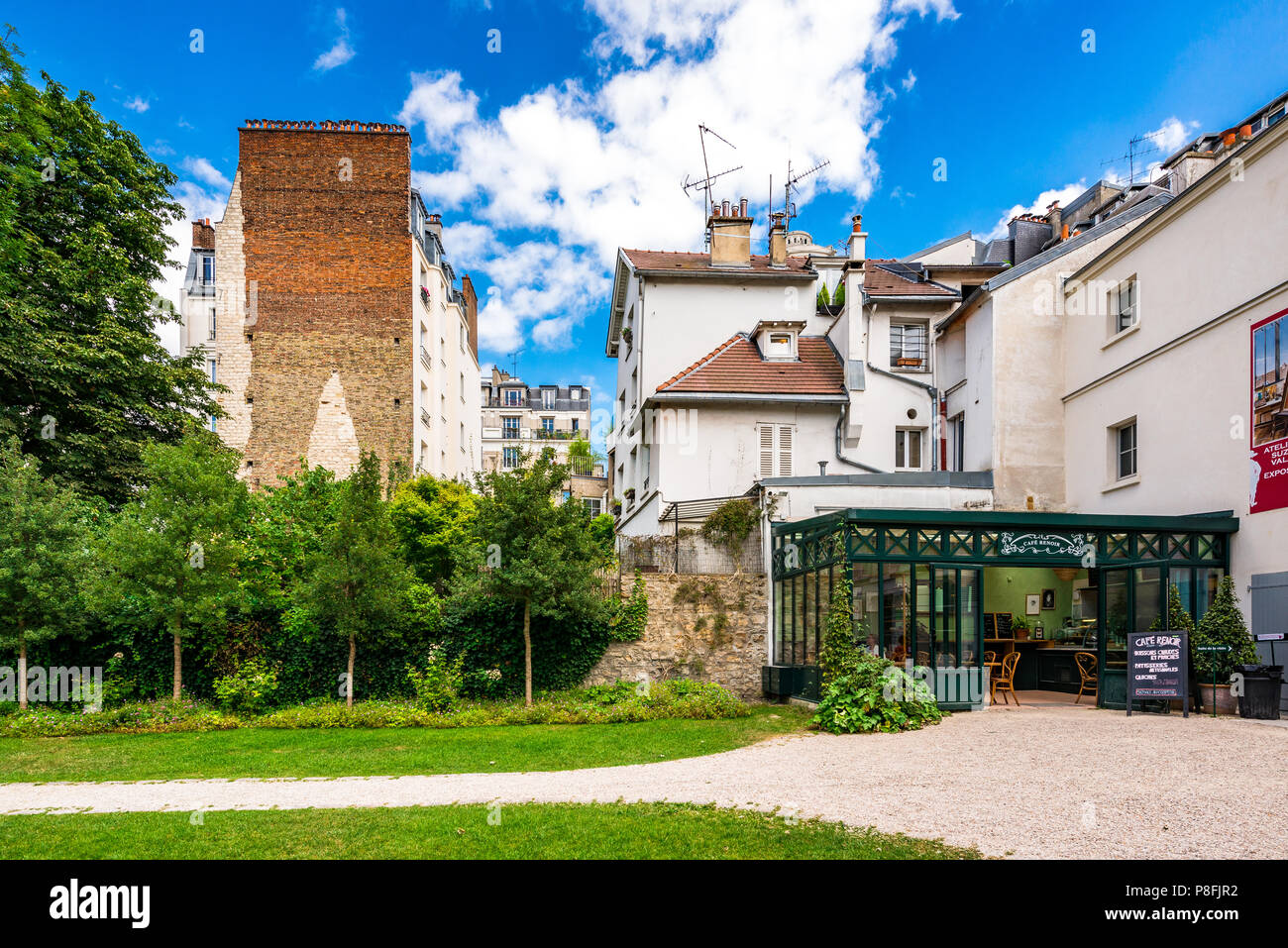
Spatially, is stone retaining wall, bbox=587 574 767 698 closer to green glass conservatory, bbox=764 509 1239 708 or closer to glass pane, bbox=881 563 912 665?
green glass conservatory, bbox=764 509 1239 708

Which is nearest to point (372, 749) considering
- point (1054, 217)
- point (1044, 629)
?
point (1044, 629)

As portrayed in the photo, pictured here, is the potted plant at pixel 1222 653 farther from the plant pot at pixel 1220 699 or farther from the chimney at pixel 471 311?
the chimney at pixel 471 311

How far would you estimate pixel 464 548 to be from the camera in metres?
17.8

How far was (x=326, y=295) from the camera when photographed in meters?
35.8

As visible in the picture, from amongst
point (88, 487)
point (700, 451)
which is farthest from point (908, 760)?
point (88, 487)

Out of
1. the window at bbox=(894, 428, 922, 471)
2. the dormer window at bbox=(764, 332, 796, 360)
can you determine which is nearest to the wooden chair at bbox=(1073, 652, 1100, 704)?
the window at bbox=(894, 428, 922, 471)

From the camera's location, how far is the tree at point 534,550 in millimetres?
17391

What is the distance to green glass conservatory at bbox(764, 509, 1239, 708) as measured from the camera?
15805 millimetres

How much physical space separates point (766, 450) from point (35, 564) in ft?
58.9

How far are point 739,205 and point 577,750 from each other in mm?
21824

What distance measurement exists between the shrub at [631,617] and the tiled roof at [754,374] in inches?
290

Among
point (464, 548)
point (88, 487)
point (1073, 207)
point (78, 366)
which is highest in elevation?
point (1073, 207)

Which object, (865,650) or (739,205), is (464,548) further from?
(739,205)

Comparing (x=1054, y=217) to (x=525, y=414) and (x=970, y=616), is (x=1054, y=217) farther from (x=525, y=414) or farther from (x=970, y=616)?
(x=525, y=414)
